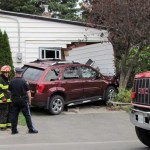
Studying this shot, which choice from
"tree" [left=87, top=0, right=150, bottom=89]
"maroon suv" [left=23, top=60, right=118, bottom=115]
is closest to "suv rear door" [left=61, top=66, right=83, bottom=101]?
"maroon suv" [left=23, top=60, right=118, bottom=115]

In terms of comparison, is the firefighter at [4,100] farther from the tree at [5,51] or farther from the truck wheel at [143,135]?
the tree at [5,51]

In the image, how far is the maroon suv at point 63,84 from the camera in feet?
48.1

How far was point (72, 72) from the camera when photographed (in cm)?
1575

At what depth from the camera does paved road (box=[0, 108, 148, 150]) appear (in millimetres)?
10008

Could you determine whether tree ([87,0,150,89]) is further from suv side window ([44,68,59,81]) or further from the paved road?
suv side window ([44,68,59,81])

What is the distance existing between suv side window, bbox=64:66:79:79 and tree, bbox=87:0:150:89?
2.00m

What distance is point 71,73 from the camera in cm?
1570

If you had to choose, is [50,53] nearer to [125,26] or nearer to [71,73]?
[71,73]

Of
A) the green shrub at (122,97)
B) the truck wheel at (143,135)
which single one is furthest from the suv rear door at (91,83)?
the truck wheel at (143,135)

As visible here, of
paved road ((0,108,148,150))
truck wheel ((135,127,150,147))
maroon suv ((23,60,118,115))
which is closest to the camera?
truck wheel ((135,127,150,147))

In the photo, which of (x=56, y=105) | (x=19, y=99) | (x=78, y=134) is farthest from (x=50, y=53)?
(x=78, y=134)

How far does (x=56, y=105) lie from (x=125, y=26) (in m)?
3.77

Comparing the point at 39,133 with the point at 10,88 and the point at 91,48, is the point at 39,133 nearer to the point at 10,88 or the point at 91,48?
the point at 10,88

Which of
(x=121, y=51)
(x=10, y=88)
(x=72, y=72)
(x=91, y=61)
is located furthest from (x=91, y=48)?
(x=10, y=88)
